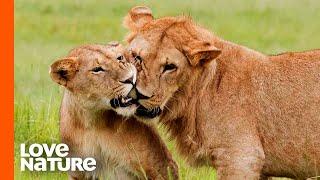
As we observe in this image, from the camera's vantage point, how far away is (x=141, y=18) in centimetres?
769

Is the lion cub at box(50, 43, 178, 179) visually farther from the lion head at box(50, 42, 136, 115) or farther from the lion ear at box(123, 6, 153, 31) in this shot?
the lion ear at box(123, 6, 153, 31)

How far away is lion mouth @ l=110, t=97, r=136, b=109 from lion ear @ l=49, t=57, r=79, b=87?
31 cm

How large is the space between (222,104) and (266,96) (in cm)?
28

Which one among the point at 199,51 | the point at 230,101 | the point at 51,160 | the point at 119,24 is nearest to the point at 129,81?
the point at 199,51

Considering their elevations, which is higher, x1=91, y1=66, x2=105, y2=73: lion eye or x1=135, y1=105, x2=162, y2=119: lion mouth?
x1=91, y1=66, x2=105, y2=73: lion eye

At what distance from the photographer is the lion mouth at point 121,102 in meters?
7.17

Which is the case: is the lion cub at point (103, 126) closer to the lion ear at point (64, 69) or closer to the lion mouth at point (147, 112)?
the lion ear at point (64, 69)

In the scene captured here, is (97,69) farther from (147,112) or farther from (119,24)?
(119,24)

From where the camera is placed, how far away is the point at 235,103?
24.4 ft

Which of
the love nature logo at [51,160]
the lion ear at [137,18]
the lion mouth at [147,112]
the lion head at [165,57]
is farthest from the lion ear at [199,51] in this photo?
the love nature logo at [51,160]

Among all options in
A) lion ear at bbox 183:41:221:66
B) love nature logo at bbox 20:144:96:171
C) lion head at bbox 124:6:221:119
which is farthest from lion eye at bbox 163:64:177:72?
love nature logo at bbox 20:144:96:171

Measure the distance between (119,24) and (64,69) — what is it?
8247 mm

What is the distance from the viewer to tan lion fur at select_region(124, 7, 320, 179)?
23.8 feet

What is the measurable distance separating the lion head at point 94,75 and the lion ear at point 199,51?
0.37 metres
